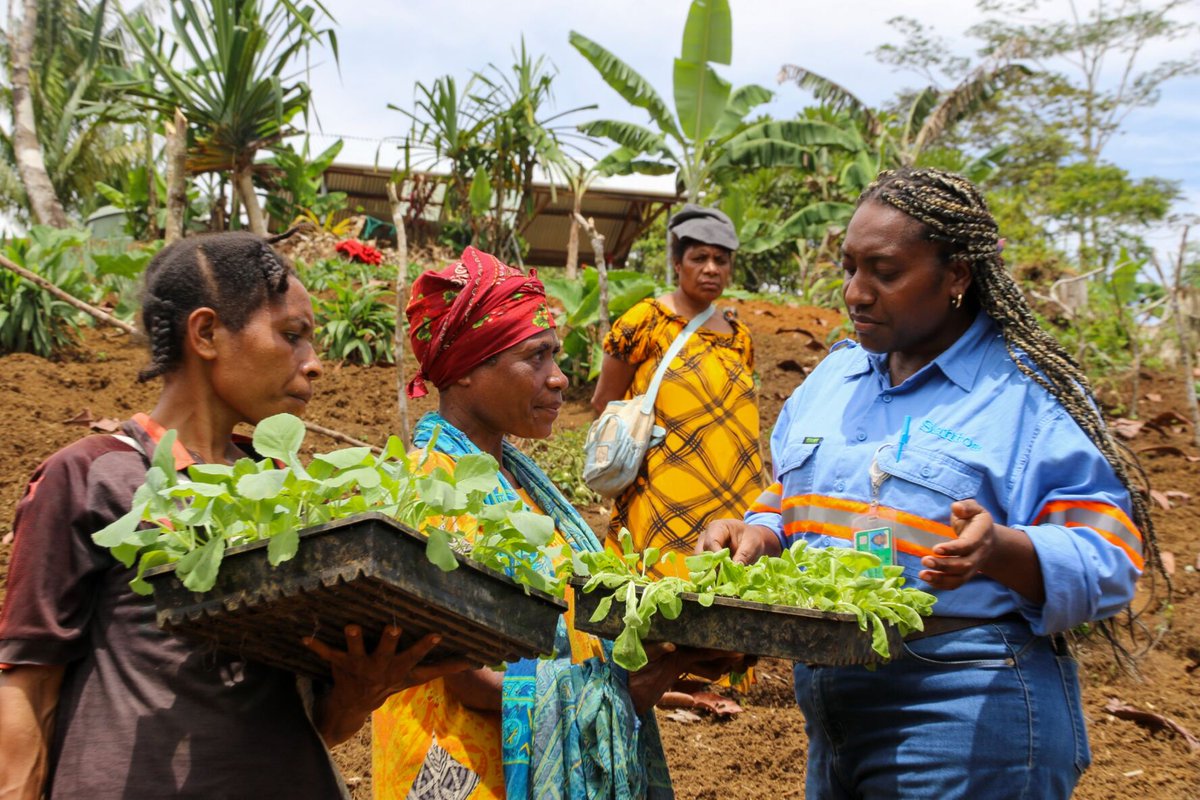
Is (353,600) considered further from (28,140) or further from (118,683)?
(28,140)

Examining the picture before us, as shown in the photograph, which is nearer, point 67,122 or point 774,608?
point 774,608

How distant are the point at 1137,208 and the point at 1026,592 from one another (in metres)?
21.9

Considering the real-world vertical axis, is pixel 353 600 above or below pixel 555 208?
above

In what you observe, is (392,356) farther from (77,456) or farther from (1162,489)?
(77,456)

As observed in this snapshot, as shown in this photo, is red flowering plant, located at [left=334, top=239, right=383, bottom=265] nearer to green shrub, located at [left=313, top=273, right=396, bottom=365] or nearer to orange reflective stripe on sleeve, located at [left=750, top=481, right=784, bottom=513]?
green shrub, located at [left=313, top=273, right=396, bottom=365]

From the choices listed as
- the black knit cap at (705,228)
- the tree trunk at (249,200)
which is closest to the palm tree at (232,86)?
the tree trunk at (249,200)

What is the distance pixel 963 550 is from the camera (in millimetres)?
1981

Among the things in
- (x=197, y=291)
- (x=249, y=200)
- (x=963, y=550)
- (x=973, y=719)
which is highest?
(x=197, y=291)

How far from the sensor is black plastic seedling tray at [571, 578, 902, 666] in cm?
196

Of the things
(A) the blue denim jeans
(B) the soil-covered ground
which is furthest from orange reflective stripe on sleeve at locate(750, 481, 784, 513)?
(B) the soil-covered ground

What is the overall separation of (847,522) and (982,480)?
11.3 inches

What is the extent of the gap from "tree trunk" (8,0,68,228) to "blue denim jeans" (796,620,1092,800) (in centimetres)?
1311

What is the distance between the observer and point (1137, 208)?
21.5 m

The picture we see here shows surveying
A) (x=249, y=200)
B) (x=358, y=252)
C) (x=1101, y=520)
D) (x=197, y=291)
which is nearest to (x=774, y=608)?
(x=1101, y=520)
